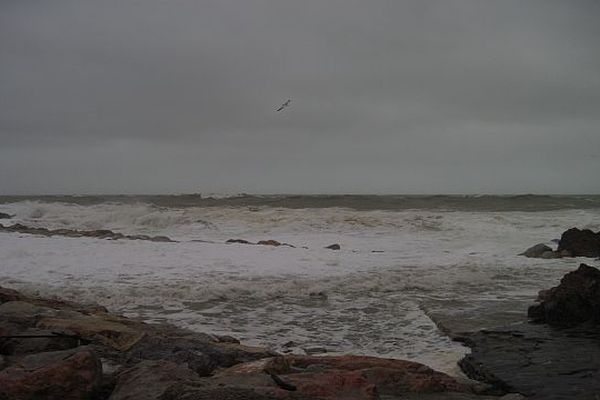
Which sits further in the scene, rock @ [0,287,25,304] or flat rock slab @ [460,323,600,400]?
rock @ [0,287,25,304]

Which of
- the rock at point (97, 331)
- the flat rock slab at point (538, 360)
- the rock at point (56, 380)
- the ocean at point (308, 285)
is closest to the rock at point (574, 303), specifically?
the flat rock slab at point (538, 360)

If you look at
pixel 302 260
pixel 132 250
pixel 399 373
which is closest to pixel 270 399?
pixel 399 373

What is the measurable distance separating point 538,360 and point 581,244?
9016mm

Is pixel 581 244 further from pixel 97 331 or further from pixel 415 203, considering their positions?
pixel 415 203

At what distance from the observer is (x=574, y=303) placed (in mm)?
6086

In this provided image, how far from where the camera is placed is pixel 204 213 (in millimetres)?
27875

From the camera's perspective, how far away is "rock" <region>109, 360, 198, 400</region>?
113 inches

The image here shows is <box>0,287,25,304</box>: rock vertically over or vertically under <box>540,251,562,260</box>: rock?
under

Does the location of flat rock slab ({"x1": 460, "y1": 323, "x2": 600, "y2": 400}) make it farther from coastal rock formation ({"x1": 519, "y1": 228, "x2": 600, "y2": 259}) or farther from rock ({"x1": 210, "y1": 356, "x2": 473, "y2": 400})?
coastal rock formation ({"x1": 519, "y1": 228, "x2": 600, "y2": 259})

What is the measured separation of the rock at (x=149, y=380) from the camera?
288cm

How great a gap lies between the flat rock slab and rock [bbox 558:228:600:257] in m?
7.39

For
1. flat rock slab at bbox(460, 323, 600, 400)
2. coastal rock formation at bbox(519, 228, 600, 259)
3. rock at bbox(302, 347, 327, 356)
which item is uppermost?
coastal rock formation at bbox(519, 228, 600, 259)

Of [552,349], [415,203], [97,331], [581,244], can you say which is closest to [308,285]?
[552,349]

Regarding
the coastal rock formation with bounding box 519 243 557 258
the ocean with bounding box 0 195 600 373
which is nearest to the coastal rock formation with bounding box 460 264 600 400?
the ocean with bounding box 0 195 600 373
